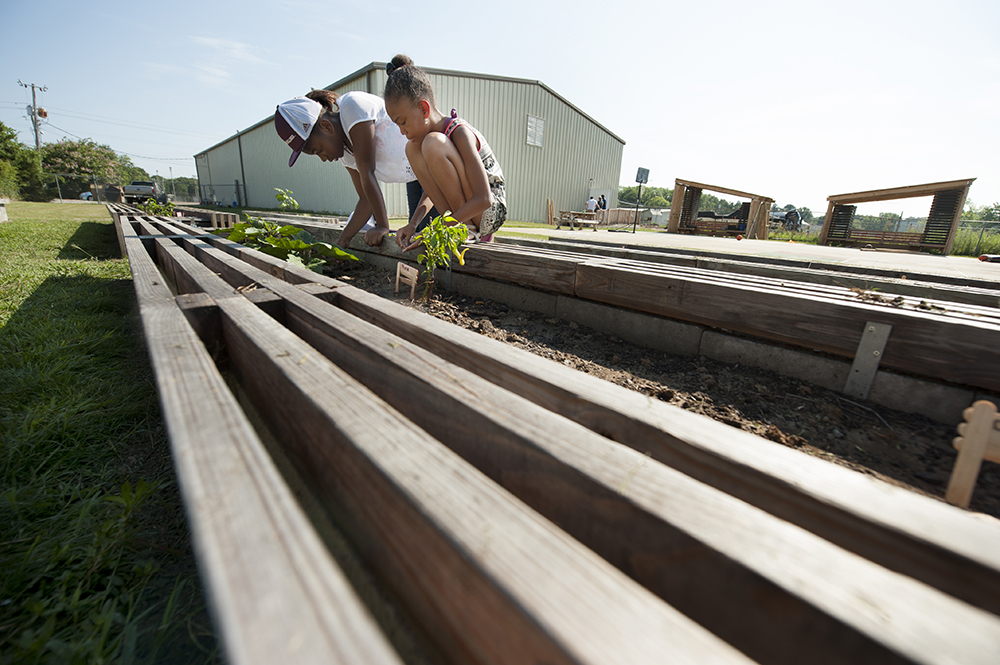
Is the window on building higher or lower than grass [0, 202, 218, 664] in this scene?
higher

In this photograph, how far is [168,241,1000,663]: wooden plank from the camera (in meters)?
0.36

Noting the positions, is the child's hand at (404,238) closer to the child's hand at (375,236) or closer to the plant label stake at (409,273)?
the child's hand at (375,236)

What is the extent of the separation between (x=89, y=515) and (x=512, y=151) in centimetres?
1971

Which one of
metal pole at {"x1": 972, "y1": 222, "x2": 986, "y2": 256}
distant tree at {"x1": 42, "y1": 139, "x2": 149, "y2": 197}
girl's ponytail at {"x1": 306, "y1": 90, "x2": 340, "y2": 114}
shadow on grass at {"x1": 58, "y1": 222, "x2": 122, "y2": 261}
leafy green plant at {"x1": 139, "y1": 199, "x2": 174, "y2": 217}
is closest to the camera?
girl's ponytail at {"x1": 306, "y1": 90, "x2": 340, "y2": 114}

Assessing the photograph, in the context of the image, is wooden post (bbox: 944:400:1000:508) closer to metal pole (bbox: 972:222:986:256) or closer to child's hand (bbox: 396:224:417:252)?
child's hand (bbox: 396:224:417:252)

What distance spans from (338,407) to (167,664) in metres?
0.53

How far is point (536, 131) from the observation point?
19.3 m

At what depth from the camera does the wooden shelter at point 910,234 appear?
11125 millimetres

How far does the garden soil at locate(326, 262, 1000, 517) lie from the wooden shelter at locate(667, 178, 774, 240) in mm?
15846

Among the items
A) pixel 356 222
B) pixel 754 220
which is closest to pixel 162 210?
pixel 356 222

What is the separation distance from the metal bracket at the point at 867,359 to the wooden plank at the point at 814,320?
16mm

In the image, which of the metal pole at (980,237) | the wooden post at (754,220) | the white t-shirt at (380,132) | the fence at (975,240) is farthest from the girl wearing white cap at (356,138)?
the metal pole at (980,237)

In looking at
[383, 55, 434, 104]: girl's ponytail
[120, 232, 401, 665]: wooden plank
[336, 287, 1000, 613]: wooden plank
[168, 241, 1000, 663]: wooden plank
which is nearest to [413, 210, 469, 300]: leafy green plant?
[383, 55, 434, 104]: girl's ponytail

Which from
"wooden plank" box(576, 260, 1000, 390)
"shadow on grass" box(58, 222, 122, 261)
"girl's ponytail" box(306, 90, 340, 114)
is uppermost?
"girl's ponytail" box(306, 90, 340, 114)
